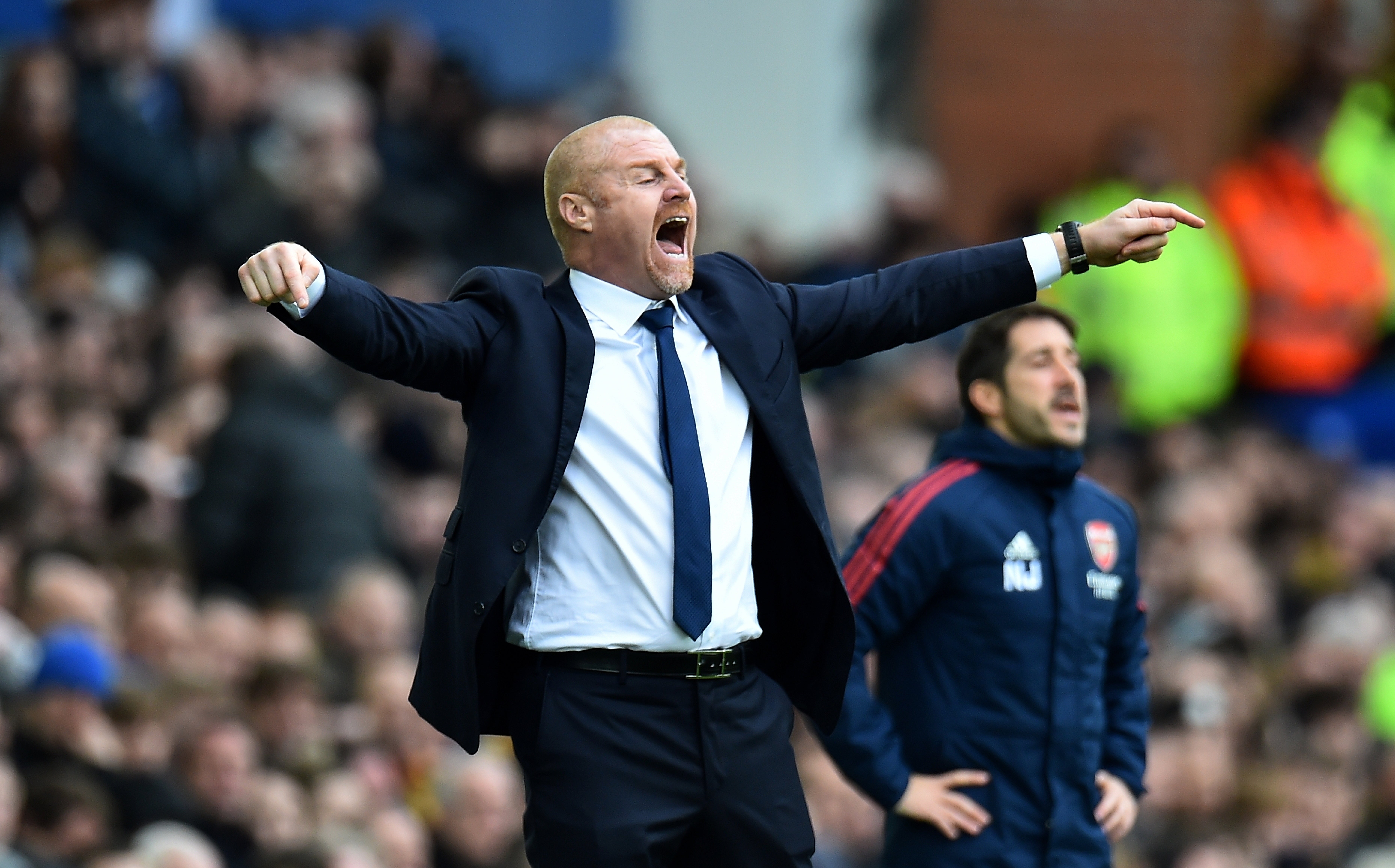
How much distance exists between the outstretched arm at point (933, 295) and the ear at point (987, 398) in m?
0.67

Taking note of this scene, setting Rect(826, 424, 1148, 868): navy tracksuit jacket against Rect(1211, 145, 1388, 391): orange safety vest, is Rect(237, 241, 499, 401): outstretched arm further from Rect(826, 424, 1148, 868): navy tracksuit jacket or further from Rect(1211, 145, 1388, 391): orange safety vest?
Rect(1211, 145, 1388, 391): orange safety vest

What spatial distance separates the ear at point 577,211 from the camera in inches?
170

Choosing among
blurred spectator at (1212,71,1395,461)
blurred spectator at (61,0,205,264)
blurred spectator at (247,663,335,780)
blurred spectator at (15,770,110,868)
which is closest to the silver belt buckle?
blurred spectator at (15,770,110,868)

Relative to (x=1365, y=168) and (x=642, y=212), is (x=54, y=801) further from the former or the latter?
(x=1365, y=168)

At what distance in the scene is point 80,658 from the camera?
6.79m

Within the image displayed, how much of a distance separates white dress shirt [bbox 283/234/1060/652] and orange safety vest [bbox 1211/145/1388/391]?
9623mm

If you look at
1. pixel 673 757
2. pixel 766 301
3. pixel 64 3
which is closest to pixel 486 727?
pixel 673 757

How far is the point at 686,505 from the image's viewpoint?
13.7ft

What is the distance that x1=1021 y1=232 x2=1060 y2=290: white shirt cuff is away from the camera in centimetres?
446

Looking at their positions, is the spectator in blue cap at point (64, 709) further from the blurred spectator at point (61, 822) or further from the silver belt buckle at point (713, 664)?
the silver belt buckle at point (713, 664)

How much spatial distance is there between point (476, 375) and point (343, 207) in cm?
592

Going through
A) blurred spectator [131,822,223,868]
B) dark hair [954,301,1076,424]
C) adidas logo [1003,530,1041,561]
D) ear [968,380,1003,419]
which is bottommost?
blurred spectator [131,822,223,868]

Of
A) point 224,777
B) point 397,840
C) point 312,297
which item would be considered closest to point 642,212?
point 312,297

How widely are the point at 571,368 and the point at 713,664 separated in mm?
626
